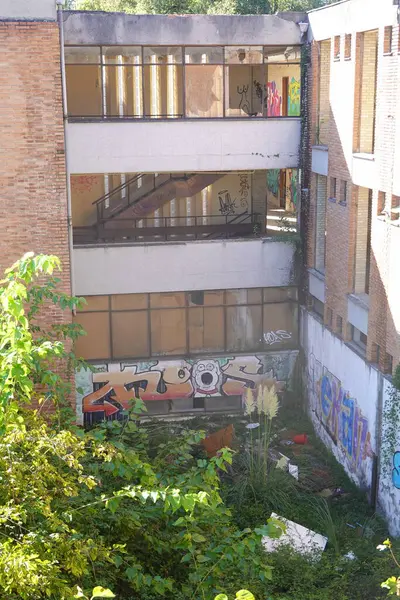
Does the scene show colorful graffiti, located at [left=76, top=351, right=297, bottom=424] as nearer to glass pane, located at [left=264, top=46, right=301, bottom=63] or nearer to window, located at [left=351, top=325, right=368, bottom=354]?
window, located at [left=351, top=325, right=368, bottom=354]

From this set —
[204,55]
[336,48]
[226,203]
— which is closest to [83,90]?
[204,55]

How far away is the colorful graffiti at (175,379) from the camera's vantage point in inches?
908

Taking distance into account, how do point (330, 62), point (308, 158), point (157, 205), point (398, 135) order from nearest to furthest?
point (398, 135) → point (330, 62) → point (308, 158) → point (157, 205)

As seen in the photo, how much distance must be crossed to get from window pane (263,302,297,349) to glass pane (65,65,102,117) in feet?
26.0

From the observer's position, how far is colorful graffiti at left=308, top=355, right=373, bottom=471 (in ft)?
61.0

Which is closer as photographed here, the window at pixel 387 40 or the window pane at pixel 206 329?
the window at pixel 387 40

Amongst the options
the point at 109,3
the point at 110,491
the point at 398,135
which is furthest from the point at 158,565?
the point at 109,3

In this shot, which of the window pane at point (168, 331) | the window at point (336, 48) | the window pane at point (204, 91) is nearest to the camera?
the window at point (336, 48)

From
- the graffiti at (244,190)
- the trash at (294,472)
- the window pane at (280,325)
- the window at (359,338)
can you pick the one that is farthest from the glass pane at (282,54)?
the trash at (294,472)

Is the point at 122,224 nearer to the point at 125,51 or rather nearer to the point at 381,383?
the point at 125,51

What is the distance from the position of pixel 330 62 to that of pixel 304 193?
3.86 metres

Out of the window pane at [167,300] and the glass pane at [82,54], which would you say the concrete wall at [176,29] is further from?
the window pane at [167,300]

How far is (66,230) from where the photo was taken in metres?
16.4

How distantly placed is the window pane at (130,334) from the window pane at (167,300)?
406 mm
